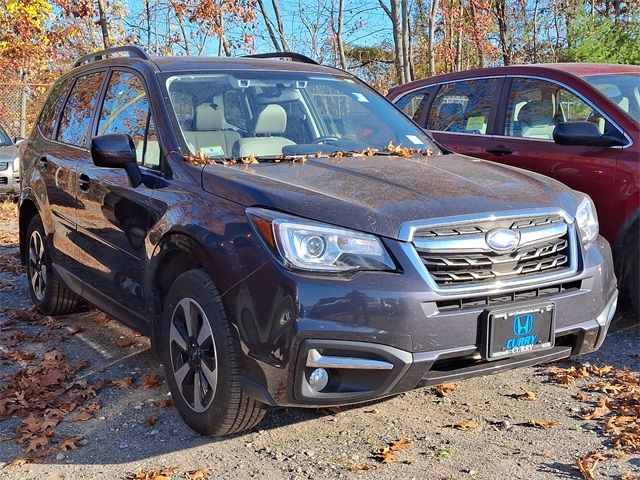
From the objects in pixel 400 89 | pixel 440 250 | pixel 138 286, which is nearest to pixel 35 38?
pixel 400 89

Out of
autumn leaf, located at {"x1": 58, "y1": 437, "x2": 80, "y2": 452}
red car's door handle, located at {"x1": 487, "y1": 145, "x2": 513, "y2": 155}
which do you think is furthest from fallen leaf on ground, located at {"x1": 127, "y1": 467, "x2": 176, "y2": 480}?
red car's door handle, located at {"x1": 487, "y1": 145, "x2": 513, "y2": 155}

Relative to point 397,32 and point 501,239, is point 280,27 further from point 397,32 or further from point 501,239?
point 501,239

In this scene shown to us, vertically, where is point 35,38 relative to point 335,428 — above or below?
above

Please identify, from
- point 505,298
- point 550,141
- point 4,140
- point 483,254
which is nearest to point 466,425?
point 505,298

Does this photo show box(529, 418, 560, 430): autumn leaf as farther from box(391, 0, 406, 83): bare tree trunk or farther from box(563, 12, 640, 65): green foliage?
box(391, 0, 406, 83): bare tree trunk

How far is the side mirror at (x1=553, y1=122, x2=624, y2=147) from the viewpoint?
15.8 feet

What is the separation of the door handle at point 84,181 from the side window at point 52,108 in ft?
3.45

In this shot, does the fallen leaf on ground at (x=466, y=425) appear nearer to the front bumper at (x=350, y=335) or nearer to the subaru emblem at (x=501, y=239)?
the front bumper at (x=350, y=335)

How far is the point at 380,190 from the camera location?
3.22 m

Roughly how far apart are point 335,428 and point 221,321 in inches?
34.0

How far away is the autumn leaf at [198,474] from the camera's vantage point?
10.1 feet

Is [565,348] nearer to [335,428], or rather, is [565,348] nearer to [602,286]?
[602,286]

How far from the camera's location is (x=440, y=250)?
9.69 ft

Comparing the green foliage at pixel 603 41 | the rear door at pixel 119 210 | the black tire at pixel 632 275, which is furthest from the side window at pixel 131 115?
the green foliage at pixel 603 41
